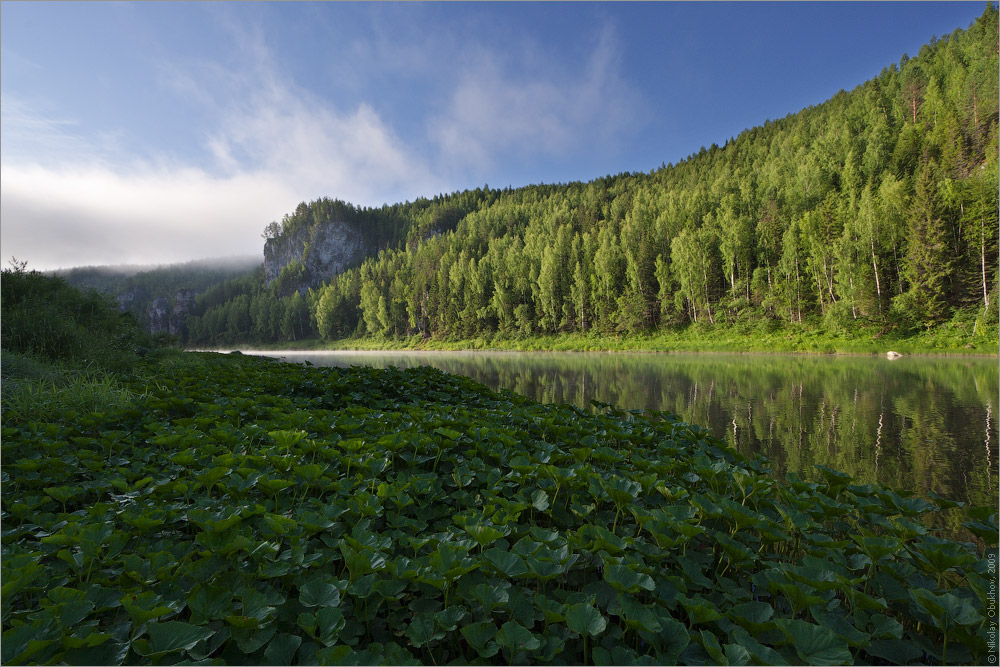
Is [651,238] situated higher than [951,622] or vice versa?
[651,238]

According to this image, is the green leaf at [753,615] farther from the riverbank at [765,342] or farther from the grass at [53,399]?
the riverbank at [765,342]

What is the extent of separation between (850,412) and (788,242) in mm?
33348

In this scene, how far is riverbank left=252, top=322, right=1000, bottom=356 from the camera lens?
22328 millimetres

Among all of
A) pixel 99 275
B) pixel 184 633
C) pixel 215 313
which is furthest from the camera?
pixel 99 275

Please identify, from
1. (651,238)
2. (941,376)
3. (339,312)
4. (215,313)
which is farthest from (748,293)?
(215,313)

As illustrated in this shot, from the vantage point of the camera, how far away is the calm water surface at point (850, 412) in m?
5.02

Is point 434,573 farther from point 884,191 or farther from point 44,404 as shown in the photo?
point 884,191

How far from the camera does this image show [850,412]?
821 cm

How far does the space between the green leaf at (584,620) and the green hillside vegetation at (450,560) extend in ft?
0.03

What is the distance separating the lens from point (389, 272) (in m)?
84.2

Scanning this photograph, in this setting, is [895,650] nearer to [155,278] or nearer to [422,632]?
[422,632]

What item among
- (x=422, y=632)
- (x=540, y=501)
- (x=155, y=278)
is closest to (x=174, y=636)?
(x=422, y=632)

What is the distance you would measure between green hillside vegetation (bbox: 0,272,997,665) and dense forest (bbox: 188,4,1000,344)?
103 ft

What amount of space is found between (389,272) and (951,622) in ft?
286
